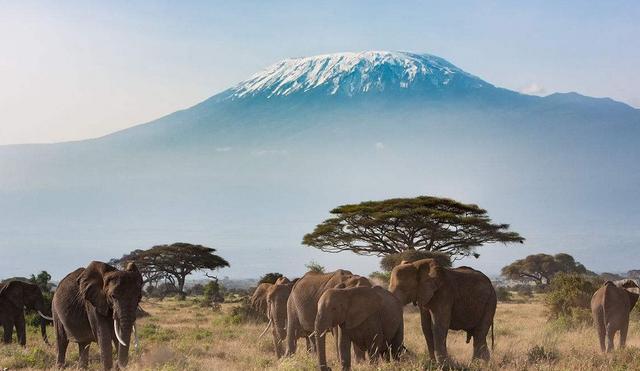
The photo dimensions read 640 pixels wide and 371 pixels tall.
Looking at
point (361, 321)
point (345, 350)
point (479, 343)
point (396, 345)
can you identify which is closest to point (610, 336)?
point (479, 343)

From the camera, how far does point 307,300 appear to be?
18188mm

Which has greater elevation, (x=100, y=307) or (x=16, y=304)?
(x=100, y=307)

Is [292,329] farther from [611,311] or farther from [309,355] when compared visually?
[611,311]

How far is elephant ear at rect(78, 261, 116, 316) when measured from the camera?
15484 millimetres

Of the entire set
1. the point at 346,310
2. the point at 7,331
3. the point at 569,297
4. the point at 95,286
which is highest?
the point at 95,286

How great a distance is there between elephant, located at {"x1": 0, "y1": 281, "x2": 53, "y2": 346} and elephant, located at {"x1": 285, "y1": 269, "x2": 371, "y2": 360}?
315 inches

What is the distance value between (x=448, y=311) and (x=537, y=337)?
7.89 m

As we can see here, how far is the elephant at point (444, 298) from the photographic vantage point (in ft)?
57.1

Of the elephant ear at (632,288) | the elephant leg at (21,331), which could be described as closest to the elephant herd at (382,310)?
the elephant ear at (632,288)

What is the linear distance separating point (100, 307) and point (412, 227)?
42913mm

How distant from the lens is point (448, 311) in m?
17.9

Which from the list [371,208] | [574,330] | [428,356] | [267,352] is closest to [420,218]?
[371,208]

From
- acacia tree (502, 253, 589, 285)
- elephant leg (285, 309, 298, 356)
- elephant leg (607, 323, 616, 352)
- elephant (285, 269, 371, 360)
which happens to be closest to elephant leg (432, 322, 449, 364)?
elephant (285, 269, 371, 360)

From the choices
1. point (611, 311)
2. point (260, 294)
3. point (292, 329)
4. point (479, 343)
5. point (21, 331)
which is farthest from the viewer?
point (260, 294)
